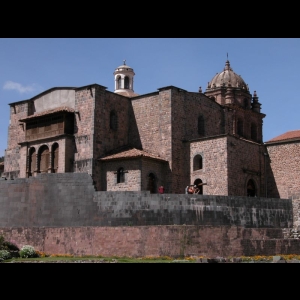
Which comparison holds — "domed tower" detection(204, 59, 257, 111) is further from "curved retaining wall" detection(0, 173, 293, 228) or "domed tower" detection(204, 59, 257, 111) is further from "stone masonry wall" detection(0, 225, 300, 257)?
"stone masonry wall" detection(0, 225, 300, 257)

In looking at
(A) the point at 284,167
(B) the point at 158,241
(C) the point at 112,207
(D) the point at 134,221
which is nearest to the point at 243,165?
(A) the point at 284,167

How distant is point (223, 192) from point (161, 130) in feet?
19.5

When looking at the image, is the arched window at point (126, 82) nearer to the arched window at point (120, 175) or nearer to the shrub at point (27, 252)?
the arched window at point (120, 175)

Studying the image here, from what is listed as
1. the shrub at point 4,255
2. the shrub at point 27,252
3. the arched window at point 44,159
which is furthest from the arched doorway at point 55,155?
the shrub at point 4,255

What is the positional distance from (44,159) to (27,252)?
1278cm

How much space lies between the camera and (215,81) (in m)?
48.6

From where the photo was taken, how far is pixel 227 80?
48.3 m

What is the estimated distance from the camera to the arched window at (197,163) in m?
35.3

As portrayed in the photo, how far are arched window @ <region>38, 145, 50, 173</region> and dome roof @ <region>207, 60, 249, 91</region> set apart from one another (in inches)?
711

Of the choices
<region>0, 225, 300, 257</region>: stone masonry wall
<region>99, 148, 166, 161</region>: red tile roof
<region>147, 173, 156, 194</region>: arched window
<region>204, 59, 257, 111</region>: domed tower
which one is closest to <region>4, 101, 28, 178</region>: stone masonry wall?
<region>99, 148, 166, 161</region>: red tile roof

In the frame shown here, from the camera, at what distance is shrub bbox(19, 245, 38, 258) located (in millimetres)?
24314

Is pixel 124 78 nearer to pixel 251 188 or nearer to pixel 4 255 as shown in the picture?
pixel 251 188

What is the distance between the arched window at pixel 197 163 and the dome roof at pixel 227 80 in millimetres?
14024
